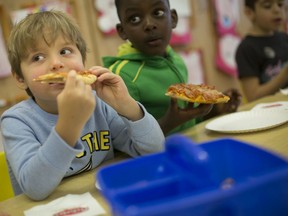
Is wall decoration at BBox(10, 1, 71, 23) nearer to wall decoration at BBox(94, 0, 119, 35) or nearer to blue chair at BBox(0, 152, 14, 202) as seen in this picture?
wall decoration at BBox(94, 0, 119, 35)

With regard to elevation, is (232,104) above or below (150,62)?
below

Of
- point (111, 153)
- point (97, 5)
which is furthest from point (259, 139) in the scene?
point (97, 5)

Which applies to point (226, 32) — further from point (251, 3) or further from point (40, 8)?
point (40, 8)

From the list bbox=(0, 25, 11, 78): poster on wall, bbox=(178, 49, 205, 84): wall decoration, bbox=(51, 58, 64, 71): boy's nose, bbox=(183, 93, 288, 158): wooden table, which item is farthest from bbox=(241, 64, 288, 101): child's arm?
bbox=(0, 25, 11, 78): poster on wall

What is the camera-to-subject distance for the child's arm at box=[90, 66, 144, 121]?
3.23ft

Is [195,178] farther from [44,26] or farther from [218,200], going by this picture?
[44,26]

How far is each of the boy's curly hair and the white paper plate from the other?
53cm

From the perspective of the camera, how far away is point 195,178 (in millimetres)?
479

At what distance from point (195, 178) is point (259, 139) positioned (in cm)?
61

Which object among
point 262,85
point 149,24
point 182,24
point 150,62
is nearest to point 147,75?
point 150,62

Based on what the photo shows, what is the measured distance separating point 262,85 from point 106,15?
122 centimetres

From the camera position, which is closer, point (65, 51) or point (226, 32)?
point (65, 51)

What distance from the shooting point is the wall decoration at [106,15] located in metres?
2.55

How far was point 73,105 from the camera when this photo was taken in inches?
28.7
